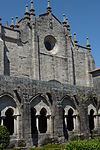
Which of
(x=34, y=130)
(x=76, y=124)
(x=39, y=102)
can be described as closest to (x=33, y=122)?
(x=34, y=130)

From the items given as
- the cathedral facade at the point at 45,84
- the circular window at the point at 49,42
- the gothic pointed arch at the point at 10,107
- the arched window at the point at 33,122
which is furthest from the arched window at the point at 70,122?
the circular window at the point at 49,42

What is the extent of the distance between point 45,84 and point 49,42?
12.6 metres

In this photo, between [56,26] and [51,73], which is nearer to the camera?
[51,73]

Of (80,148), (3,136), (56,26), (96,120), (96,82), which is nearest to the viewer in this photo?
(80,148)

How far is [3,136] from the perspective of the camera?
13.7 metres

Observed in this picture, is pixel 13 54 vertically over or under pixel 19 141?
over

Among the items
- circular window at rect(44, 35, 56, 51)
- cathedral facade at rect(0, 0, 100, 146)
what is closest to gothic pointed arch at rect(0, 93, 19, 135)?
cathedral facade at rect(0, 0, 100, 146)

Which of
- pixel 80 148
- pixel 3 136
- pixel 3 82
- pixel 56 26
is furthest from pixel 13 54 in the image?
pixel 80 148

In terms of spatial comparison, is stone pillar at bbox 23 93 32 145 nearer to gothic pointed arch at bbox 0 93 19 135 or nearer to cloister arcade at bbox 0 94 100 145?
cloister arcade at bbox 0 94 100 145

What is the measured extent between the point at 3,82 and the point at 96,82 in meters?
12.8

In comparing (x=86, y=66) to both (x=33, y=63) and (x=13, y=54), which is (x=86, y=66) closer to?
(x=33, y=63)

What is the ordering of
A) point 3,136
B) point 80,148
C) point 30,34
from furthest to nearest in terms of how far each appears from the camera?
point 30,34 < point 3,136 < point 80,148

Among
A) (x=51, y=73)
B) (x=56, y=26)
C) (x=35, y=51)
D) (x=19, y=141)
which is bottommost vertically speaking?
(x=19, y=141)

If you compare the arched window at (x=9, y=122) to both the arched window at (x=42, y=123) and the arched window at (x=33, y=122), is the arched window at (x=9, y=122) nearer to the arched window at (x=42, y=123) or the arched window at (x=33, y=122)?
the arched window at (x=33, y=122)
